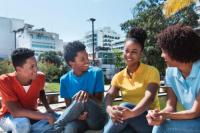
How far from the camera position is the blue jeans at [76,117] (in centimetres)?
206

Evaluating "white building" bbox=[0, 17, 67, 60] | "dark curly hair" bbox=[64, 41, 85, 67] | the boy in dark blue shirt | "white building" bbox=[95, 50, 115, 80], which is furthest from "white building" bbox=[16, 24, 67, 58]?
the boy in dark blue shirt

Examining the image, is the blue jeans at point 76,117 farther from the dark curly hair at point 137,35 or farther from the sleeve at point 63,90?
the dark curly hair at point 137,35

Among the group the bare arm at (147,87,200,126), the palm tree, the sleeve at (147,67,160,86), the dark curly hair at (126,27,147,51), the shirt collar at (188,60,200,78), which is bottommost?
the bare arm at (147,87,200,126)

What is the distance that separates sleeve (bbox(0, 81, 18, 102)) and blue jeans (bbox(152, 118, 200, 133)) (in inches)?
71.9

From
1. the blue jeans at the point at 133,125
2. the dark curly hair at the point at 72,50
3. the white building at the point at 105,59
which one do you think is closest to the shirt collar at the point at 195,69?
the blue jeans at the point at 133,125

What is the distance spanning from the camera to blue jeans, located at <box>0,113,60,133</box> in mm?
2061

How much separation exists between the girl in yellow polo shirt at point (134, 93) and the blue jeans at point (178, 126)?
0.93 ft

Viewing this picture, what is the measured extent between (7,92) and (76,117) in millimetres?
995

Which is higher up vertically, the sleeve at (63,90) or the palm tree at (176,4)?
the palm tree at (176,4)

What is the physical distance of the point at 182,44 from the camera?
1702mm

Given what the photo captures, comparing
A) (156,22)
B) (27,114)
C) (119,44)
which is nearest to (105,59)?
(156,22)

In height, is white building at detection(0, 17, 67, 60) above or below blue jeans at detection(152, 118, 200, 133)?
above

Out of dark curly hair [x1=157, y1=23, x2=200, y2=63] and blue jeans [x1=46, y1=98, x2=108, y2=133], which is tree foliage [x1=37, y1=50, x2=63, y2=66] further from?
dark curly hair [x1=157, y1=23, x2=200, y2=63]

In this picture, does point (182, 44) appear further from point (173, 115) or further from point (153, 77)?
point (173, 115)
